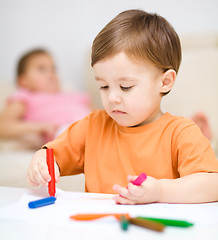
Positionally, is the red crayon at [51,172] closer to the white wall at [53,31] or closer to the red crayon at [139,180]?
the red crayon at [139,180]

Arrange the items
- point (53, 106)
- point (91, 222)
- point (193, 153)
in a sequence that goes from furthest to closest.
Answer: point (53, 106), point (193, 153), point (91, 222)

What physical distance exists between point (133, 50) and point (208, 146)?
0.22 meters

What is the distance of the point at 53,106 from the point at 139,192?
1173mm

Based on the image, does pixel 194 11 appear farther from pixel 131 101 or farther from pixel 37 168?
pixel 37 168

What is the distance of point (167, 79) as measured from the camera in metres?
0.69

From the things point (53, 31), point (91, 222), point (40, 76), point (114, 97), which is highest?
point (53, 31)

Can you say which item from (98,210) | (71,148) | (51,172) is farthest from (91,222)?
(71,148)

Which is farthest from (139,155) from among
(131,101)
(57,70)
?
(57,70)

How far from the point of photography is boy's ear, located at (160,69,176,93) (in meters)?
0.68

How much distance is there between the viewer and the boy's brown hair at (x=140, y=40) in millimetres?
636

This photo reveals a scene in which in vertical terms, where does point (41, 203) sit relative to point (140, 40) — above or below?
below

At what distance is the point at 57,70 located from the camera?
2.00 m

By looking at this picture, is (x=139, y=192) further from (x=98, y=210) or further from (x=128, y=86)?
(x=128, y=86)

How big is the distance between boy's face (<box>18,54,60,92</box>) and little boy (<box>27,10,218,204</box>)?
1.14 metres
